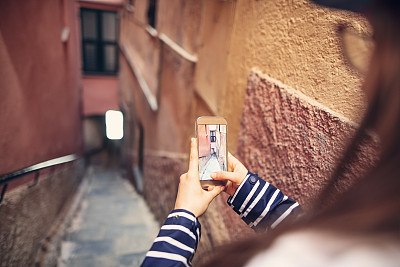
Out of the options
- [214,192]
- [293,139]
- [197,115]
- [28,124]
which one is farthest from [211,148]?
[28,124]

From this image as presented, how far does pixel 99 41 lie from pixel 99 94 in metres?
2.22

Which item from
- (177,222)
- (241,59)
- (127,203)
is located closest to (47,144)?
(127,203)

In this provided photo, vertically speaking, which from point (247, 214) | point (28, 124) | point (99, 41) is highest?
point (247, 214)

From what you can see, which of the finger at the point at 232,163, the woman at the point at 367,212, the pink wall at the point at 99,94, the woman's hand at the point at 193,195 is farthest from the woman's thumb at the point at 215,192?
the pink wall at the point at 99,94

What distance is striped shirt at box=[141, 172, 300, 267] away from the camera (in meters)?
0.67

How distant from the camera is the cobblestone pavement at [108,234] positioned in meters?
2.81

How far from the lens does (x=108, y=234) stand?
3.48 m

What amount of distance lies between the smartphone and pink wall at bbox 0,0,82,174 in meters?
1.92

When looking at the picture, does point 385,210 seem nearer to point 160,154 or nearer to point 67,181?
point 160,154

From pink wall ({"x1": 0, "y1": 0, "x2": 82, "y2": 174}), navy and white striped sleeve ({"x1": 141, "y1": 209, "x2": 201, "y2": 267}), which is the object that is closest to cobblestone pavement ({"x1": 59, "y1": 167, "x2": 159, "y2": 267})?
pink wall ({"x1": 0, "y1": 0, "x2": 82, "y2": 174})

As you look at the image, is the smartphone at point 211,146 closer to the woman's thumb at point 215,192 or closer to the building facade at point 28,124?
the woman's thumb at point 215,192

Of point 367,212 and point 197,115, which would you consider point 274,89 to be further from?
point 197,115

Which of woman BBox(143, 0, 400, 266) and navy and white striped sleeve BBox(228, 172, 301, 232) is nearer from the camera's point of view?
woman BBox(143, 0, 400, 266)

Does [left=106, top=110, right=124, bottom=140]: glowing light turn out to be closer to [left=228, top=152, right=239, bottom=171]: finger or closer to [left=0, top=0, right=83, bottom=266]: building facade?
[left=0, top=0, right=83, bottom=266]: building facade
